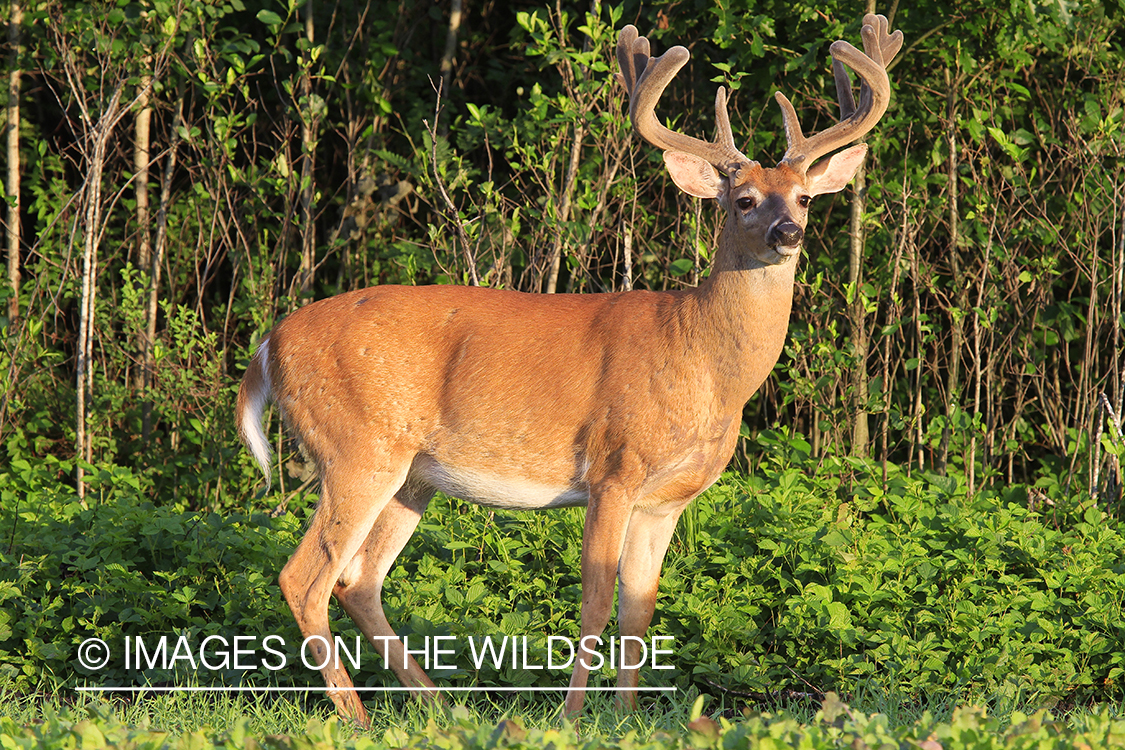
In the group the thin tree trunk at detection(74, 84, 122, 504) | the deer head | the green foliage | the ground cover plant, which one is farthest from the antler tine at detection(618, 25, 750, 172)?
the thin tree trunk at detection(74, 84, 122, 504)

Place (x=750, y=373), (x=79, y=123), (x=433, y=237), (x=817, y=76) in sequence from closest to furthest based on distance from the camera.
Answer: (x=750, y=373) < (x=433, y=237) < (x=817, y=76) < (x=79, y=123)

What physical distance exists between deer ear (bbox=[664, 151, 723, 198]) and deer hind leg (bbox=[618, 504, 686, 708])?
3.85ft

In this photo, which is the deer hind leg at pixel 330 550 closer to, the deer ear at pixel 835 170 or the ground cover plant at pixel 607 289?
the ground cover plant at pixel 607 289

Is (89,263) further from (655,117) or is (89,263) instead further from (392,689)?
(655,117)

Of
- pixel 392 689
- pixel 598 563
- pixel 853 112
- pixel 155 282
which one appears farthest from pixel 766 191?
pixel 155 282

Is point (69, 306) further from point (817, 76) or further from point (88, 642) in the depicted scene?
point (817, 76)

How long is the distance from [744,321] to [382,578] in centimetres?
176

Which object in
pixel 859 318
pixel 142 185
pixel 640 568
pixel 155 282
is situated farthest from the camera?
pixel 142 185

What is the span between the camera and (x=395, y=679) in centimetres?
505

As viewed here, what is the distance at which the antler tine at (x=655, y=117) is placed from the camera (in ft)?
14.7

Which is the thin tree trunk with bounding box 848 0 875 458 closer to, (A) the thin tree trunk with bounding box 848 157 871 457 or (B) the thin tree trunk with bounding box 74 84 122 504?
(A) the thin tree trunk with bounding box 848 157 871 457

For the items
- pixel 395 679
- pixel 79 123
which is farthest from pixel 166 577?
pixel 79 123

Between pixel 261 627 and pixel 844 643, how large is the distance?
2.38 meters

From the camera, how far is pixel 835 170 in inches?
187
